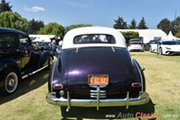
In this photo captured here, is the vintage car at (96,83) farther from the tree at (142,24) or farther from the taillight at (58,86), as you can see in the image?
the tree at (142,24)

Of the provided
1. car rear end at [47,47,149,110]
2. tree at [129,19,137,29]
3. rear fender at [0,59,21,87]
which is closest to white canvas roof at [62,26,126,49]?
car rear end at [47,47,149,110]

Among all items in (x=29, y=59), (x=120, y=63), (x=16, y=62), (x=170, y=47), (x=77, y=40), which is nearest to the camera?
(x=120, y=63)

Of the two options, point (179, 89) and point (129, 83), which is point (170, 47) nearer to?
point (179, 89)

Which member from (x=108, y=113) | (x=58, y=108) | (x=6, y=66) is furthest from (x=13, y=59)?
(x=108, y=113)

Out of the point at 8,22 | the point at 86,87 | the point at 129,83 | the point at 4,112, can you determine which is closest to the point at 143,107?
the point at 129,83

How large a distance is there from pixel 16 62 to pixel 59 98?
2.47 m

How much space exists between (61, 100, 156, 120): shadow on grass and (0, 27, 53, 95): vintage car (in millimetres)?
1818

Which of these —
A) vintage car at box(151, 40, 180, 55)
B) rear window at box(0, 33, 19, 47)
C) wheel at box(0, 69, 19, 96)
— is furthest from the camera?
vintage car at box(151, 40, 180, 55)

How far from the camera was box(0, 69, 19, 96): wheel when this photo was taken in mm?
4084

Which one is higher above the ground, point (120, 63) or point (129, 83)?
point (120, 63)

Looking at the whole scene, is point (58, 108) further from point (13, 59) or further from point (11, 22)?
point (11, 22)

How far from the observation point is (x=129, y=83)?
279cm

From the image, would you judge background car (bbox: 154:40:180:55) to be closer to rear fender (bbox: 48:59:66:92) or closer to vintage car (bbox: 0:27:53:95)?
vintage car (bbox: 0:27:53:95)

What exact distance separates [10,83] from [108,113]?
110 inches
